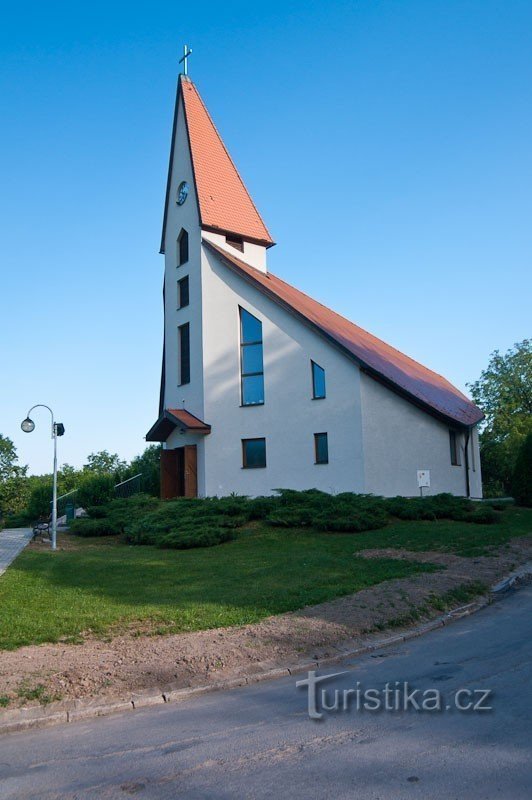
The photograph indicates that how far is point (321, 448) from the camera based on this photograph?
26.8 m

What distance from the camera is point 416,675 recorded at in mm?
7559

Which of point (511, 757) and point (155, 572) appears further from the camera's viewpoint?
point (155, 572)

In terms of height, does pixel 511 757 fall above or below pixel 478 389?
below

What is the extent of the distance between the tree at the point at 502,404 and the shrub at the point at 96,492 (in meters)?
30.8

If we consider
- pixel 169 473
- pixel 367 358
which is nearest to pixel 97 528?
pixel 169 473

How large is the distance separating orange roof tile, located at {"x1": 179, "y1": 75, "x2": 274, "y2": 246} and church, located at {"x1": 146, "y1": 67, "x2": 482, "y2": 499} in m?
0.07

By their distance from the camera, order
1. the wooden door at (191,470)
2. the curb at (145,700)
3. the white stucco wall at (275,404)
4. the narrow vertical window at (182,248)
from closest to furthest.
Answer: the curb at (145,700) → the white stucco wall at (275,404) → the wooden door at (191,470) → the narrow vertical window at (182,248)

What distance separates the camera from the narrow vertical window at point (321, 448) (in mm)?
26578

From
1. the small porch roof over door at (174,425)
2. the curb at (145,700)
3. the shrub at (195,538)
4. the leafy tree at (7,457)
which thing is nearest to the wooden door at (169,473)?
the small porch roof over door at (174,425)

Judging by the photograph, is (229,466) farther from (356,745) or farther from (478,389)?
(478,389)

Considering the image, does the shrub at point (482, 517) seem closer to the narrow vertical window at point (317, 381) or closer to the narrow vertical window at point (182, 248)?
the narrow vertical window at point (317, 381)

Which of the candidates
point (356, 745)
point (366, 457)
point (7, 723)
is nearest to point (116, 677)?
point (7, 723)

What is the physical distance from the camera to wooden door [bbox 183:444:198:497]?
29.0 meters

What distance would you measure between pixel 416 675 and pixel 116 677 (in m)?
3.27
